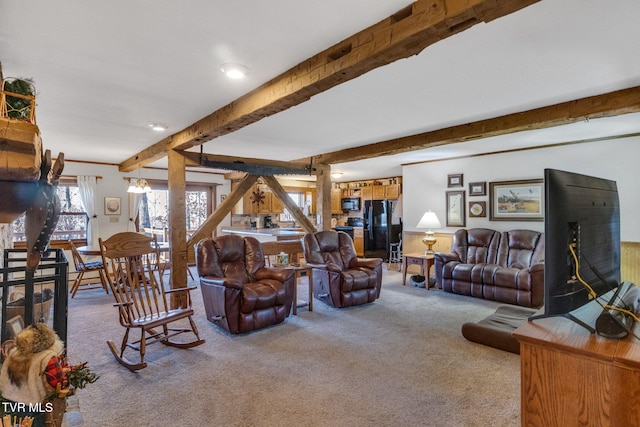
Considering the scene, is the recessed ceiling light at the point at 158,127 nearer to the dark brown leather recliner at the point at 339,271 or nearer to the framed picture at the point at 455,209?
the dark brown leather recliner at the point at 339,271

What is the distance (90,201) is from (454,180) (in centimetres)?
693

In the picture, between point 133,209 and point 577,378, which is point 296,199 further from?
point 577,378

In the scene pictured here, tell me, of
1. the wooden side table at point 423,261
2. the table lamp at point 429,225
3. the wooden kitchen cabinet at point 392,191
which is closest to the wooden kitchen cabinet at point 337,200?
the wooden kitchen cabinet at point 392,191

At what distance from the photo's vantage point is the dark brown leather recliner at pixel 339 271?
4.35 m

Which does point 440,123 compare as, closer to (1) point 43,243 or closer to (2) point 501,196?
(2) point 501,196

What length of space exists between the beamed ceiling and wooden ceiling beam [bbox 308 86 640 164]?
1 cm

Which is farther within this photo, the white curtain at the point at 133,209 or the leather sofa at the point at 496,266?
the white curtain at the point at 133,209

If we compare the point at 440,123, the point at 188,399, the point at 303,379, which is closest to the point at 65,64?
the point at 188,399

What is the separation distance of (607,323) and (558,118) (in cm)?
268

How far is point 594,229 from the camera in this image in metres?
1.49

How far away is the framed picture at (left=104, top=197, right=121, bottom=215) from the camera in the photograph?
6.66m

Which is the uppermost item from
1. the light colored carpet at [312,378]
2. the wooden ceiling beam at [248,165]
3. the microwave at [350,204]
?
the wooden ceiling beam at [248,165]

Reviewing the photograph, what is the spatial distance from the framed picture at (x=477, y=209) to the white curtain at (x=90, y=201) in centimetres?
701

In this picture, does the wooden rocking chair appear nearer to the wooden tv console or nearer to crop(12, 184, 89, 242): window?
the wooden tv console
